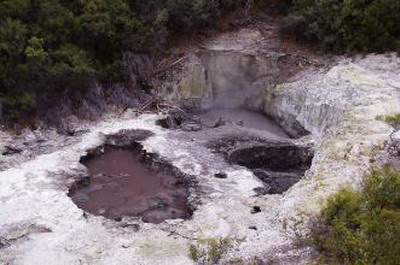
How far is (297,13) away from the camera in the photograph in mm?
32469

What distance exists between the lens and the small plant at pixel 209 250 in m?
18.5

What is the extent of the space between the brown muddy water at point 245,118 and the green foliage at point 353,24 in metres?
5.18

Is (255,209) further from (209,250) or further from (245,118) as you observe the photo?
(245,118)

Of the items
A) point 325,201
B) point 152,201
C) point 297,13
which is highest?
point 297,13

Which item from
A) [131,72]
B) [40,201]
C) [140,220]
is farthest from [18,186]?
[131,72]

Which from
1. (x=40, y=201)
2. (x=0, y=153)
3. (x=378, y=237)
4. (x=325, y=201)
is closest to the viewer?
(x=378, y=237)

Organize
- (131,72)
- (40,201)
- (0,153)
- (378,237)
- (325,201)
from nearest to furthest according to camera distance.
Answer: (378,237), (325,201), (40,201), (0,153), (131,72)

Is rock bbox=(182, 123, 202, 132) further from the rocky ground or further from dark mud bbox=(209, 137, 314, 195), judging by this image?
dark mud bbox=(209, 137, 314, 195)

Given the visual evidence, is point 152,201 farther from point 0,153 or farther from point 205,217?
point 0,153

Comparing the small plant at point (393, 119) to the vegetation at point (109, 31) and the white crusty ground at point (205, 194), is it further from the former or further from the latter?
the vegetation at point (109, 31)

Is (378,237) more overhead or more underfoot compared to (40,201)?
more overhead

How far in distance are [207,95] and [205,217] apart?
12.3 metres

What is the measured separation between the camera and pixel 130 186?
80.9 ft

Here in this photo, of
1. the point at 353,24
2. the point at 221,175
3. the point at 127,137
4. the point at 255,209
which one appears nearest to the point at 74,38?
the point at 127,137
